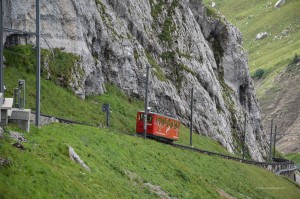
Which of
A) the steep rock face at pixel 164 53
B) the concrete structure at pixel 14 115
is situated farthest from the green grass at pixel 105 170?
the steep rock face at pixel 164 53

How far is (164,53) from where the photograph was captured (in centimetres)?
9594

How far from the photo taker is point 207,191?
50.7 meters

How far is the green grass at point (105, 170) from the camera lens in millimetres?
25844

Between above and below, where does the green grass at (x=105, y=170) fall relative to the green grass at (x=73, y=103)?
below

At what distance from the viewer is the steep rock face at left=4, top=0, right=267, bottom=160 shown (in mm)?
67438

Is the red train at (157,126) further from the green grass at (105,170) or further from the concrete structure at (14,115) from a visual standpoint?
the concrete structure at (14,115)

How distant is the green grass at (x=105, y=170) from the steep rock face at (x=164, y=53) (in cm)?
1640

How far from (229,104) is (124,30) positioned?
3489cm

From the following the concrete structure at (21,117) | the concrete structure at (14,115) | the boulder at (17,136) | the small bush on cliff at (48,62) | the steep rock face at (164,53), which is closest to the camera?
the boulder at (17,136)

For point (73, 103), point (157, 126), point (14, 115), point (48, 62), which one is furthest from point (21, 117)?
point (157, 126)

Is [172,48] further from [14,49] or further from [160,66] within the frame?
[14,49]

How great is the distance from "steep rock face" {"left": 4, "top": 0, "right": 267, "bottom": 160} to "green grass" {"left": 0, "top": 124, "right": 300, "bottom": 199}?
16403 millimetres

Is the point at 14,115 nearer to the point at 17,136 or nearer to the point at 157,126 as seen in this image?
the point at 17,136

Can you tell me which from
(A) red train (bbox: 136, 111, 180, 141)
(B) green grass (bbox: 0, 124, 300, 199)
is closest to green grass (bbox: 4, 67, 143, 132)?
(A) red train (bbox: 136, 111, 180, 141)
